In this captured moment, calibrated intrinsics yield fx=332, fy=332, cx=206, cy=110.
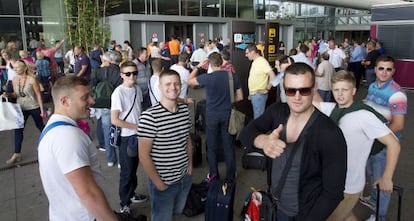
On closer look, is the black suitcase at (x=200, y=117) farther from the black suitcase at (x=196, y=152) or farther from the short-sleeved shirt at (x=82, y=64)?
the short-sleeved shirt at (x=82, y=64)

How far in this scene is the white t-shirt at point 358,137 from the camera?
231 cm

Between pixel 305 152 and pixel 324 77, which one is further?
pixel 324 77

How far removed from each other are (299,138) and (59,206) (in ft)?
4.78

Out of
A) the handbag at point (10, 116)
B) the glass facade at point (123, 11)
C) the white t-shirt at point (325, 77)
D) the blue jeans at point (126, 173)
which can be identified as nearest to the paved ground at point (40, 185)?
the blue jeans at point (126, 173)

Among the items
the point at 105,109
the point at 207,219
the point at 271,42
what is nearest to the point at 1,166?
the point at 105,109

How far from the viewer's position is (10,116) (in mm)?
5180

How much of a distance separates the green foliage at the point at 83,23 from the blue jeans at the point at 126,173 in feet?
39.9

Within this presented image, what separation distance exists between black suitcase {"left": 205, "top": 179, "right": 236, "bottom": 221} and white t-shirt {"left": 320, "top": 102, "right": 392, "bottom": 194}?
1197mm

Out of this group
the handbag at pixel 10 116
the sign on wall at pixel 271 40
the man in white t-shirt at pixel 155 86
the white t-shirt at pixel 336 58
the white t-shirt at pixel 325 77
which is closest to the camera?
the man in white t-shirt at pixel 155 86

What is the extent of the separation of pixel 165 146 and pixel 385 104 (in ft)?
6.63

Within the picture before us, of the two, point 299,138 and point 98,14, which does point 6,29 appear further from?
point 299,138

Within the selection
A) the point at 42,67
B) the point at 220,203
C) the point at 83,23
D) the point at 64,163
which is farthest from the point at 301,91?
the point at 83,23

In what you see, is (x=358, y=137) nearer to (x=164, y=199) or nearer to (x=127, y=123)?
(x=164, y=199)

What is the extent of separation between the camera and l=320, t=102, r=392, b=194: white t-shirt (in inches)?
91.1
